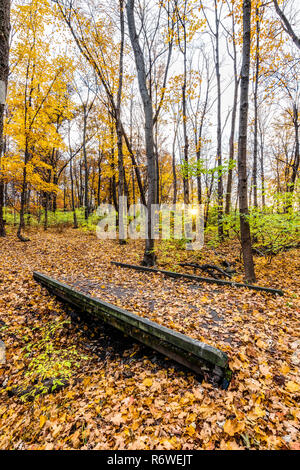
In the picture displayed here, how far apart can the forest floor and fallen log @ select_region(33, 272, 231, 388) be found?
0.48ft

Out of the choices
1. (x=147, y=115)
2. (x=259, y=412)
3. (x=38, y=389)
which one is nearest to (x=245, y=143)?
(x=147, y=115)

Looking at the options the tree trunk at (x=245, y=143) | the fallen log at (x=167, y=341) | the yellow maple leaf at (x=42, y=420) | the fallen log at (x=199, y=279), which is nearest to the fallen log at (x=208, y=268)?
the fallen log at (x=199, y=279)

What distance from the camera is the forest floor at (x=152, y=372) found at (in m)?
1.92

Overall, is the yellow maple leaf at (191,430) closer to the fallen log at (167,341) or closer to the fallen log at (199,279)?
the fallen log at (167,341)

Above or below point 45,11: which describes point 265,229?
below

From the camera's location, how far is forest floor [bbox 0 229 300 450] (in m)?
1.92

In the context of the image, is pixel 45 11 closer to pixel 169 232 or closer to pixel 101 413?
pixel 169 232

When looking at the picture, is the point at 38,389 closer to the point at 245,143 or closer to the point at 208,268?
the point at 208,268

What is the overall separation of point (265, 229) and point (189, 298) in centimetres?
342

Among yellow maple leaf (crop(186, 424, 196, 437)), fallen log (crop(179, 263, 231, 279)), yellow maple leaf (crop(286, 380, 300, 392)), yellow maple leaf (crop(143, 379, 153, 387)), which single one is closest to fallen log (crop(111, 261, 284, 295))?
fallen log (crop(179, 263, 231, 279))

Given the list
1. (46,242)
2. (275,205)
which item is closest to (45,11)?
(46,242)

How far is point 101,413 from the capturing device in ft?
7.63

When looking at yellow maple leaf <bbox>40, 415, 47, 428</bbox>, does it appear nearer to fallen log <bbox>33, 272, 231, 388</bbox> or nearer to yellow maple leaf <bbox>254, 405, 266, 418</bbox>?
fallen log <bbox>33, 272, 231, 388</bbox>

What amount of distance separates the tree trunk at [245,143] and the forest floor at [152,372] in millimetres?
1010
